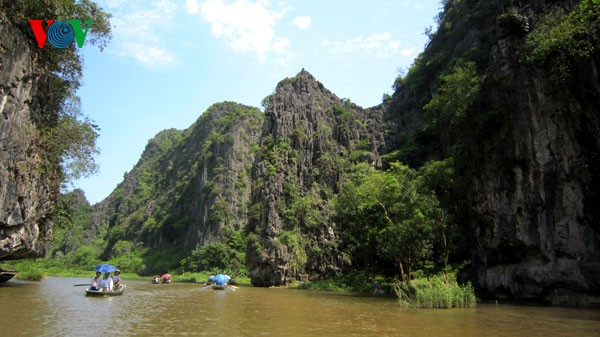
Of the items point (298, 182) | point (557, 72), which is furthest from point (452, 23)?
point (557, 72)

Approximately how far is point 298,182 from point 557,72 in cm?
3863

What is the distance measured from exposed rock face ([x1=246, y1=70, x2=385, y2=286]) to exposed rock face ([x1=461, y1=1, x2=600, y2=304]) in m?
23.8

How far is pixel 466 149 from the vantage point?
27109 millimetres

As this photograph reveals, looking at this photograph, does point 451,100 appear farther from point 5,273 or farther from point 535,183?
point 5,273

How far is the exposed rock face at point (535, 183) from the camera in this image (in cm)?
1950

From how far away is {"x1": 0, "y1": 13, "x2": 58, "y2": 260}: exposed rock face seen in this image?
18.2 metres

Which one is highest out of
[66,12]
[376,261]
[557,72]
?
[66,12]

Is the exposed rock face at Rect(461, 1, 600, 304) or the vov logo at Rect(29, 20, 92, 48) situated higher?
the vov logo at Rect(29, 20, 92, 48)

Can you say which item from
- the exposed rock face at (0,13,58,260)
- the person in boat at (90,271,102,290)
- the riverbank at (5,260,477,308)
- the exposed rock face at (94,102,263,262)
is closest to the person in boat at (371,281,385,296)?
the riverbank at (5,260,477,308)

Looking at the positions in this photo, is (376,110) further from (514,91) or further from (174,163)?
(174,163)

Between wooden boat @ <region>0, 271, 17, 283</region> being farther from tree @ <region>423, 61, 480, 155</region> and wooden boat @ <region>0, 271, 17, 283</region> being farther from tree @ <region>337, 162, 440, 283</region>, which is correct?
tree @ <region>423, 61, 480, 155</region>

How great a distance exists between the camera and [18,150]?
63.6ft

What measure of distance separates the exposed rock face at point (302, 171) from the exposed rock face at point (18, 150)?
2654 centimetres

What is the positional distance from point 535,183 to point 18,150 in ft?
86.0
